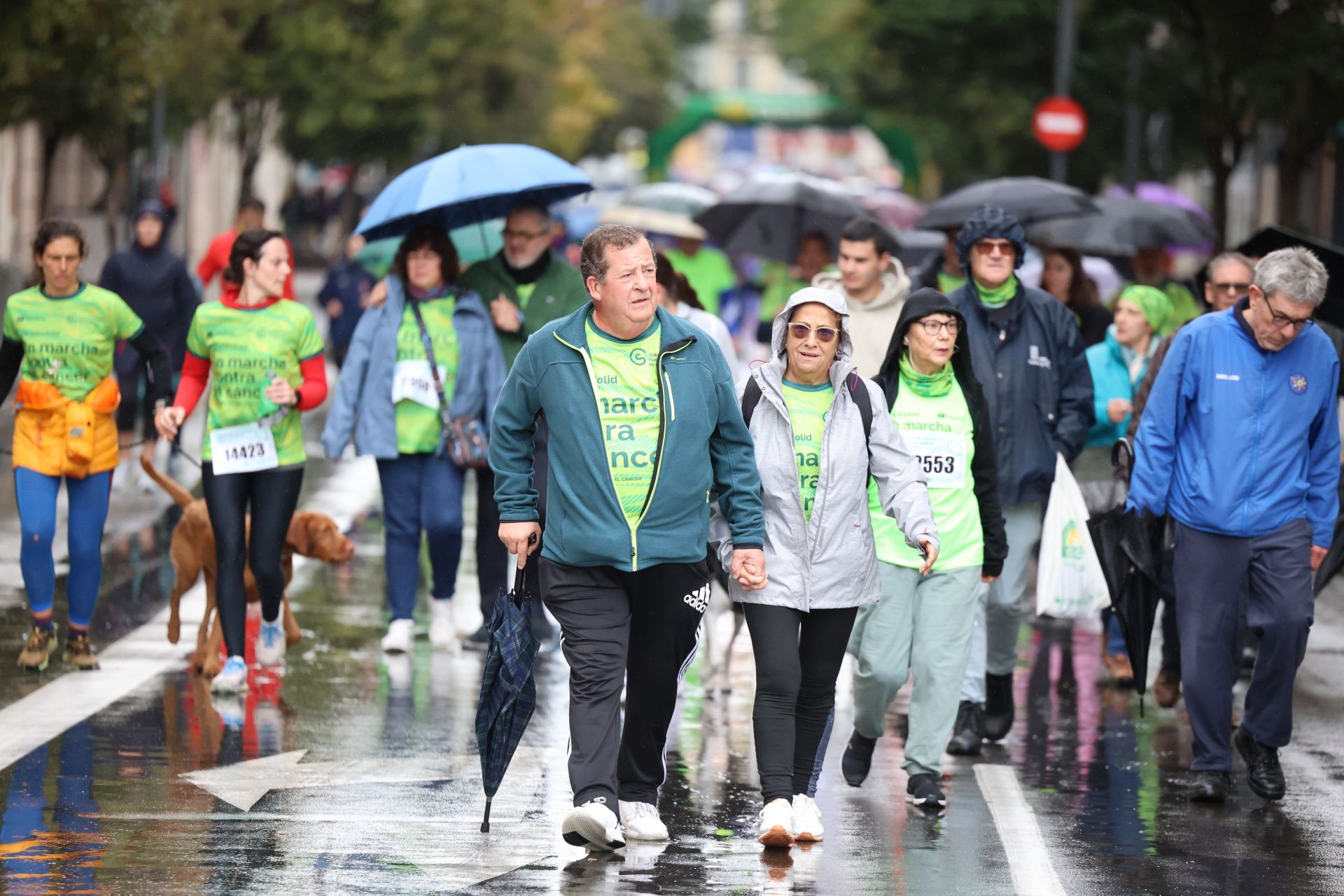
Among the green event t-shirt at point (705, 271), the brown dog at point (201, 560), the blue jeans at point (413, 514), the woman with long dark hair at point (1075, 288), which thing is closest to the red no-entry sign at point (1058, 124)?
the green event t-shirt at point (705, 271)

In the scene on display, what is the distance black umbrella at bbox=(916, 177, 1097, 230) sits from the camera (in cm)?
1282

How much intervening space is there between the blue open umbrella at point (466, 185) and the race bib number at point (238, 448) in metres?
1.41

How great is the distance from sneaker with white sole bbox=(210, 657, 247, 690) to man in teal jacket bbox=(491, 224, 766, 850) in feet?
8.88

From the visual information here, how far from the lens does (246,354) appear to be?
921cm

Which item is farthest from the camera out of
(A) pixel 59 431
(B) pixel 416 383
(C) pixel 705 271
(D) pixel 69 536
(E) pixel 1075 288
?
(C) pixel 705 271

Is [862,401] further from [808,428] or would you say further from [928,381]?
[928,381]

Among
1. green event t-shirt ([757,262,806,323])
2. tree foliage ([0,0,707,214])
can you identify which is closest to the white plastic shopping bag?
green event t-shirt ([757,262,806,323])

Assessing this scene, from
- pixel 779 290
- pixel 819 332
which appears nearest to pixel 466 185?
pixel 819 332

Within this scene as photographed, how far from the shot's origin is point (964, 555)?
7832 mm

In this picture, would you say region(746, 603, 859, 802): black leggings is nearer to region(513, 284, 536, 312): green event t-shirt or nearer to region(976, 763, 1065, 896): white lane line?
region(976, 763, 1065, 896): white lane line

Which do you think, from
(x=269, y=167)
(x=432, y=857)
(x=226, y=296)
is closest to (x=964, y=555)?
(x=432, y=857)

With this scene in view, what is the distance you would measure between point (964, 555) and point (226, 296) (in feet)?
10.8

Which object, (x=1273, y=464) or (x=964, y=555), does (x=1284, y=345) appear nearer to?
(x=1273, y=464)

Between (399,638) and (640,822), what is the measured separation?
3558 mm
